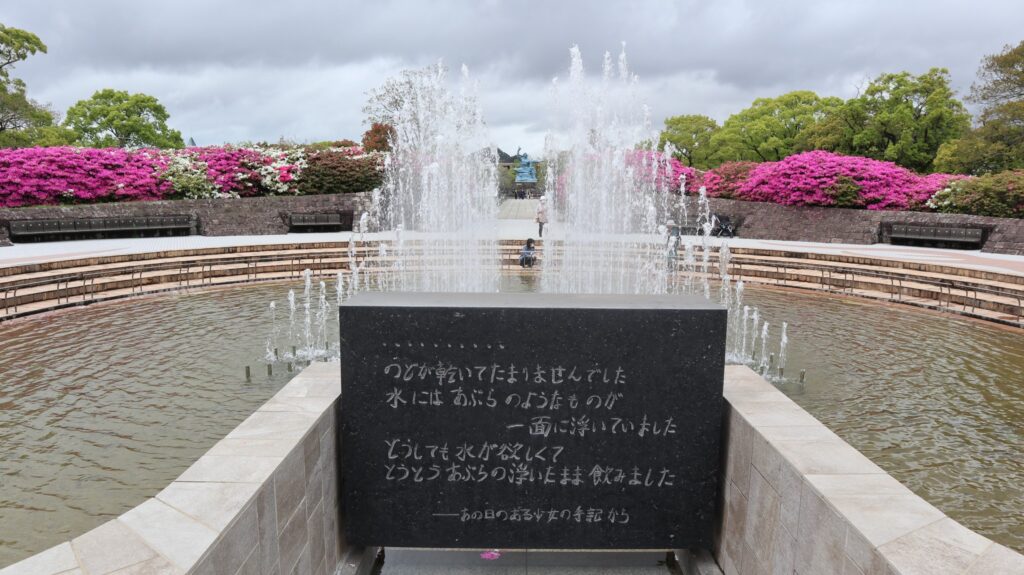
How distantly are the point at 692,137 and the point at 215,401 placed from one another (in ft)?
132

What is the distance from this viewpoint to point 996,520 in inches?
158

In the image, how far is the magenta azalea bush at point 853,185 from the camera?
61.4 ft

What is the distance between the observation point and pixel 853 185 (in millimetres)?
18766

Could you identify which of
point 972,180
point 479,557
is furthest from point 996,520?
point 972,180

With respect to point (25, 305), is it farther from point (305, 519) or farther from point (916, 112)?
point (916, 112)

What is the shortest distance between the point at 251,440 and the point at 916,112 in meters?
33.9

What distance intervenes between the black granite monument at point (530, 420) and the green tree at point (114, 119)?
50183 millimetres

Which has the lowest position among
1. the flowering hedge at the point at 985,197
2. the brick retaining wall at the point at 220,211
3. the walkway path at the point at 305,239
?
the walkway path at the point at 305,239

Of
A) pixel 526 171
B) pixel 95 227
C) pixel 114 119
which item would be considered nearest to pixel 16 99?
pixel 95 227

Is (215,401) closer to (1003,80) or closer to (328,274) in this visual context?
(328,274)

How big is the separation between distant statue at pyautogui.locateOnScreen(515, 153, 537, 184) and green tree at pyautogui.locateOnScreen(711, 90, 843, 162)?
93.4ft

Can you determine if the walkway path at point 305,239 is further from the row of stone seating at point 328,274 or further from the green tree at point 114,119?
the green tree at point 114,119

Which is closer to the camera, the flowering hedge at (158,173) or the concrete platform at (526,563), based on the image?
the concrete platform at (526,563)

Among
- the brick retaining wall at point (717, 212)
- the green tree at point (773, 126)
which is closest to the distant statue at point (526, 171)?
the green tree at point (773, 126)
